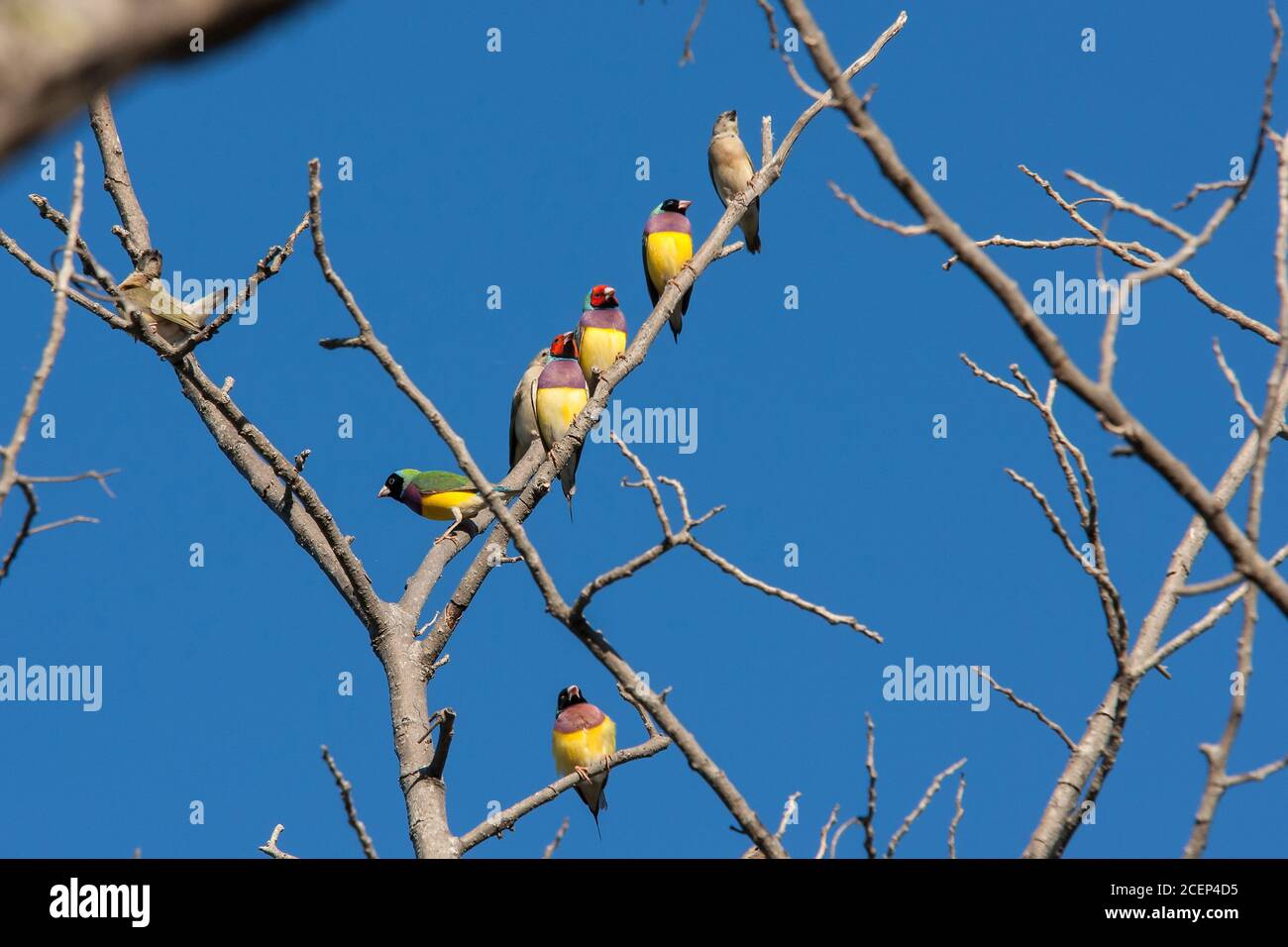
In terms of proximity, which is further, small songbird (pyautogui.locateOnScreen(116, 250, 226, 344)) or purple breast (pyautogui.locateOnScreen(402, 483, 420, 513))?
purple breast (pyautogui.locateOnScreen(402, 483, 420, 513))

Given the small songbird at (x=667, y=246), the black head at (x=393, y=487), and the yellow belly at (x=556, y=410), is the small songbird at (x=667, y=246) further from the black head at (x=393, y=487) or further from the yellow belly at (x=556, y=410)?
the black head at (x=393, y=487)

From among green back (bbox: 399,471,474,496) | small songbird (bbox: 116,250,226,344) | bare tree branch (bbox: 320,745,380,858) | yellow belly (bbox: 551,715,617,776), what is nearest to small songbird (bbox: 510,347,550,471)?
green back (bbox: 399,471,474,496)

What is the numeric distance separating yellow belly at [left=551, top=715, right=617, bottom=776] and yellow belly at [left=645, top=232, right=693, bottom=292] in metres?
3.46

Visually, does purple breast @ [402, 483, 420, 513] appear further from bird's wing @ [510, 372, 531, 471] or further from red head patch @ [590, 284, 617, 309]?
red head patch @ [590, 284, 617, 309]

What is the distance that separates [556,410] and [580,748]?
76.1 inches

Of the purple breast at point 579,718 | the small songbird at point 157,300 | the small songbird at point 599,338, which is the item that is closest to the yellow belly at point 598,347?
the small songbird at point 599,338

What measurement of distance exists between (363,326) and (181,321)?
3.16 m

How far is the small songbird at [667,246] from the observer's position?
363 inches

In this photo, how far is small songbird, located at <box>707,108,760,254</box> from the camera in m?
9.84

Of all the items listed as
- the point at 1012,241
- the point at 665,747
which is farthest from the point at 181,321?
the point at 1012,241
